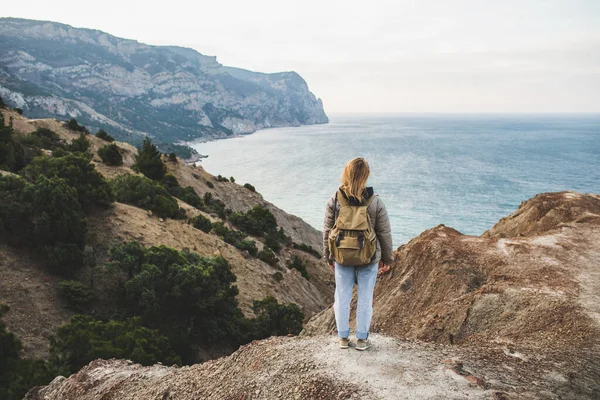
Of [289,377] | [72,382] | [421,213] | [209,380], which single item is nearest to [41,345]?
[72,382]

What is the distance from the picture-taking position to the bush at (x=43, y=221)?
21.1 m

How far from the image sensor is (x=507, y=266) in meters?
16.4

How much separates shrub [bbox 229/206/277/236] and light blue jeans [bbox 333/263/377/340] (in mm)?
42561

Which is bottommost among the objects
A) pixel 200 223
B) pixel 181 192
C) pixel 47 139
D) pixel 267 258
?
pixel 267 258

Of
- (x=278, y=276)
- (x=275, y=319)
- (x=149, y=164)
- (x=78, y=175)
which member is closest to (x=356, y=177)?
(x=275, y=319)

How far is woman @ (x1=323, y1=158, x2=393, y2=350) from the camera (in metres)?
6.71

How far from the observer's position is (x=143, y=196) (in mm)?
34875

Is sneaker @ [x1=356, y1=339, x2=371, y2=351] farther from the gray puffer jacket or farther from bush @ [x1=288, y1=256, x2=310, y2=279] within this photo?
bush @ [x1=288, y1=256, x2=310, y2=279]

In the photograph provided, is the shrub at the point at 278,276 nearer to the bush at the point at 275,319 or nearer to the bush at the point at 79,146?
the bush at the point at 275,319

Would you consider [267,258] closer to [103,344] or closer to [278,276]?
[278,276]

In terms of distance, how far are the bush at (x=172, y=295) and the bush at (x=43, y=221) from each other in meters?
2.40

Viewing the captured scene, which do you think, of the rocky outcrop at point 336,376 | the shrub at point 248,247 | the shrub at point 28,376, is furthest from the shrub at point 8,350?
the shrub at point 248,247

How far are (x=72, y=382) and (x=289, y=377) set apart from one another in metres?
7.65

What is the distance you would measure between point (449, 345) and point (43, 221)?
→ 849 inches
